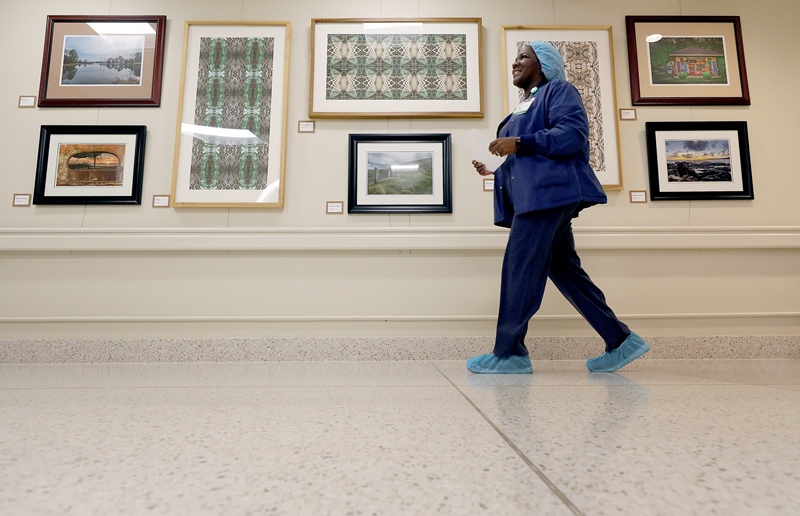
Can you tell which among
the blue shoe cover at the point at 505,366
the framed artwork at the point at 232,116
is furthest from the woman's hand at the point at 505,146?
the framed artwork at the point at 232,116

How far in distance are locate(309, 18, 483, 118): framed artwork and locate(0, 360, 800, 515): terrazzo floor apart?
2103 mm

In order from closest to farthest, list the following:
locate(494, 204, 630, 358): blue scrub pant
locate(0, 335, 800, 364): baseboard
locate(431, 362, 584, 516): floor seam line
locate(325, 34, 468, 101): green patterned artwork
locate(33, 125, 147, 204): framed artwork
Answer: locate(431, 362, 584, 516): floor seam line
locate(494, 204, 630, 358): blue scrub pant
locate(0, 335, 800, 364): baseboard
locate(33, 125, 147, 204): framed artwork
locate(325, 34, 468, 101): green patterned artwork

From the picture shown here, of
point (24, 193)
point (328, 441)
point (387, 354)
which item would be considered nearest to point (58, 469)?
point (328, 441)

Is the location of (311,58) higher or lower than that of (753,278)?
higher

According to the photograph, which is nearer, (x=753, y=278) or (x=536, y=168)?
(x=536, y=168)

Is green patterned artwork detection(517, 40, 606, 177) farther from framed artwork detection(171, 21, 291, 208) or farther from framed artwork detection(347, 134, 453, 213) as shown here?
framed artwork detection(171, 21, 291, 208)

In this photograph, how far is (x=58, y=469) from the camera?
0.64 metres

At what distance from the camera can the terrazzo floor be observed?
54 cm

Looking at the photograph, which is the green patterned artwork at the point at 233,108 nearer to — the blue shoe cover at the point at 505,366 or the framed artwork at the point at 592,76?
the framed artwork at the point at 592,76

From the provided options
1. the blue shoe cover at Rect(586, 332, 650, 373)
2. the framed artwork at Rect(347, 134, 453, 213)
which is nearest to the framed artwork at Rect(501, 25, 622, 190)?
the framed artwork at Rect(347, 134, 453, 213)

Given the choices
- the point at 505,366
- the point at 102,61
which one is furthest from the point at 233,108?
the point at 505,366

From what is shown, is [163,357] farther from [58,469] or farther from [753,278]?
[753,278]

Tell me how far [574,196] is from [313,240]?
1.63 m

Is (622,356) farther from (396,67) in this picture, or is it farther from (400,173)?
(396,67)
